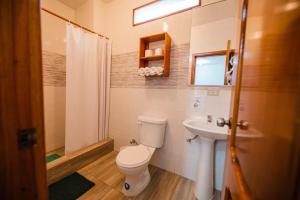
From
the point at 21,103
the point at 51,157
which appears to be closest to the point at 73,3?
the point at 51,157

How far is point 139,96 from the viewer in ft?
6.69

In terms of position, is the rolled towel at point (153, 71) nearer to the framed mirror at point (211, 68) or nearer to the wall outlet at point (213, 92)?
the framed mirror at point (211, 68)

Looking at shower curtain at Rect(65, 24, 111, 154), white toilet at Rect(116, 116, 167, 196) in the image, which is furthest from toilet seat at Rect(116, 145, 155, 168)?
shower curtain at Rect(65, 24, 111, 154)

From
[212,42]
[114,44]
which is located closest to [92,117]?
[114,44]

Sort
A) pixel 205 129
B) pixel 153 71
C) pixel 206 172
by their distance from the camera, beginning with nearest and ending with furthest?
1. pixel 205 129
2. pixel 206 172
3. pixel 153 71

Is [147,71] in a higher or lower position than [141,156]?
higher

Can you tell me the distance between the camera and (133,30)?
80.5 inches

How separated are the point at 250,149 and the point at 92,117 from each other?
209cm

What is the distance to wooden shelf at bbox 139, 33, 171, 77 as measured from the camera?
166 centimetres

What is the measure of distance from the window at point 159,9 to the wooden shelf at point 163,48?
30 cm

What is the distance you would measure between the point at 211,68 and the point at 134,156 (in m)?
1.29

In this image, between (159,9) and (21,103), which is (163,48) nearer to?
(159,9)

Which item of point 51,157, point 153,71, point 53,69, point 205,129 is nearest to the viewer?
point 205,129

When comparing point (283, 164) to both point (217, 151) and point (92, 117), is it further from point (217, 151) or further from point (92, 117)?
point (92, 117)
